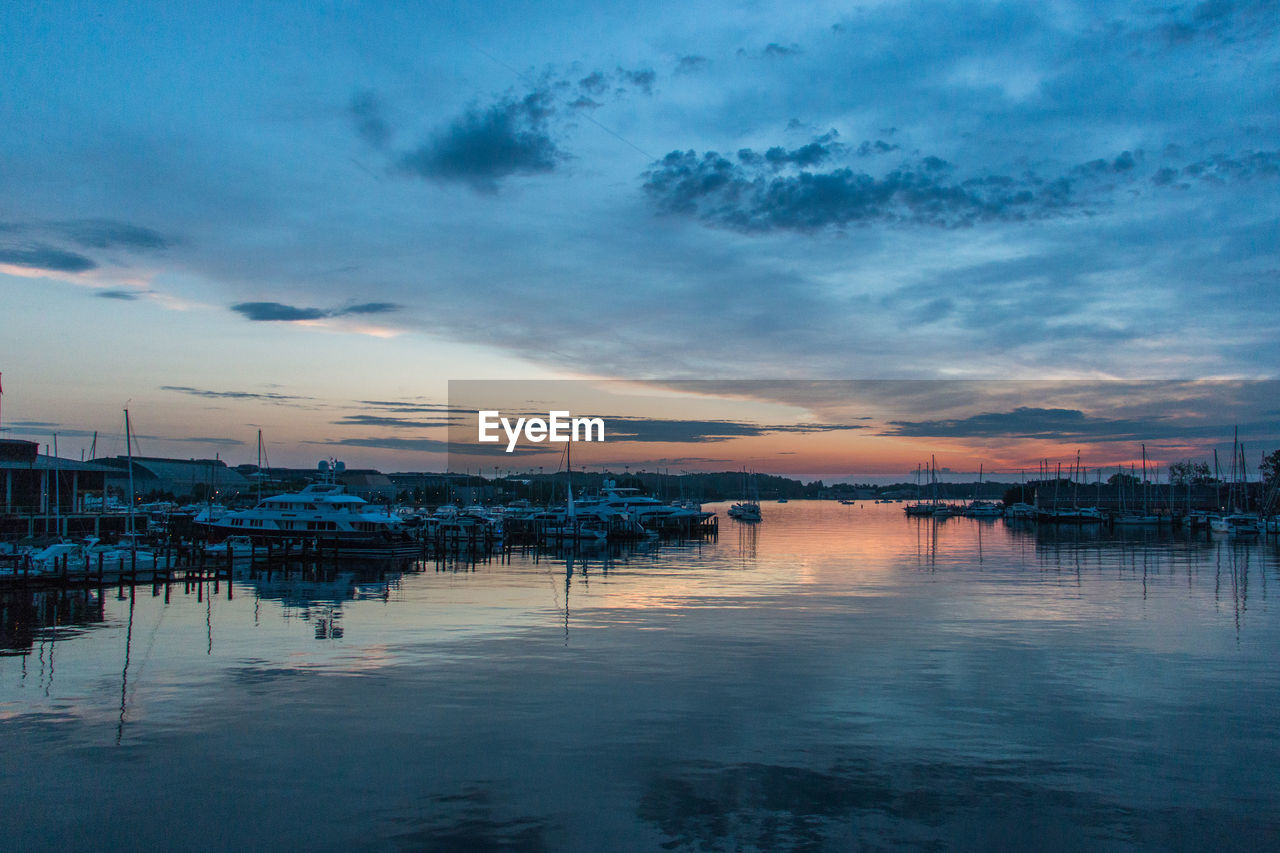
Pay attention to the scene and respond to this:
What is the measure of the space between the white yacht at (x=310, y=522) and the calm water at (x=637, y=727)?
28194mm

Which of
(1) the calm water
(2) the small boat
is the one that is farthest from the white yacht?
(2) the small boat

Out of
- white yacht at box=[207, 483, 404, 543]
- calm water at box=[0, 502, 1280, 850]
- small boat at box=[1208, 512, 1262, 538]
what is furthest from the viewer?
small boat at box=[1208, 512, 1262, 538]

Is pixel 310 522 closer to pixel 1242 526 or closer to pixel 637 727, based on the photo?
pixel 637 727

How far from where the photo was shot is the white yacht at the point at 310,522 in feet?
226

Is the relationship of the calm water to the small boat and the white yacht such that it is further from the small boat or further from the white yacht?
the small boat

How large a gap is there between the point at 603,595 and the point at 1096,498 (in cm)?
18268

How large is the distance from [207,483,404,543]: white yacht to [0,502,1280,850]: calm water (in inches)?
1110

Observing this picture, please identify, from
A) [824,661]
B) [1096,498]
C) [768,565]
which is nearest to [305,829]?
[824,661]

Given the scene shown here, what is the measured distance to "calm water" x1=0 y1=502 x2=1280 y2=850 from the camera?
14.7 meters

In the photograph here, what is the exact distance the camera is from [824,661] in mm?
27562

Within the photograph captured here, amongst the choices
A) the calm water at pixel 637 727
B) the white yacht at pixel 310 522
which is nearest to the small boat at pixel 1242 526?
the calm water at pixel 637 727

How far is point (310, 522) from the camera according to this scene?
228 feet

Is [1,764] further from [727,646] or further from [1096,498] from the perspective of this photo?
[1096,498]

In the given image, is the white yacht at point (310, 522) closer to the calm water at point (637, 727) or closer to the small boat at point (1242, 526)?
the calm water at point (637, 727)
